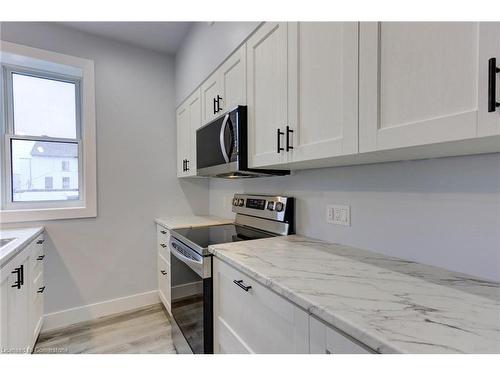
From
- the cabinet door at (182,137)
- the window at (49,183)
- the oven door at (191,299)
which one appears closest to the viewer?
the oven door at (191,299)

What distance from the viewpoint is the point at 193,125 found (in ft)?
Answer: 7.68

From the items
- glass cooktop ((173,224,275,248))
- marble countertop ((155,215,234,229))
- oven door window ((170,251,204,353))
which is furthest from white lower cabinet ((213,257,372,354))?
marble countertop ((155,215,234,229))

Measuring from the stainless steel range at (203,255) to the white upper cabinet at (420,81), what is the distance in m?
0.88

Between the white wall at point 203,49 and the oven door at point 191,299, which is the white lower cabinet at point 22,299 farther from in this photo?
the white wall at point 203,49

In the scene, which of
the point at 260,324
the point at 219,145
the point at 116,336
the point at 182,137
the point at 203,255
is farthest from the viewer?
the point at 182,137

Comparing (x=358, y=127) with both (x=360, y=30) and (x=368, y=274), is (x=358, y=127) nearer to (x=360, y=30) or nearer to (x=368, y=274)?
(x=360, y=30)

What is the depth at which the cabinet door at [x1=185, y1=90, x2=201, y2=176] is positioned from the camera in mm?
2230

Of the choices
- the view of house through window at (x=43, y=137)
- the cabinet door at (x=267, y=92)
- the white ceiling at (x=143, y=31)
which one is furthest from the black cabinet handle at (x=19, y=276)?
the white ceiling at (x=143, y=31)

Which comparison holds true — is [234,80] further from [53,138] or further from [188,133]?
[53,138]

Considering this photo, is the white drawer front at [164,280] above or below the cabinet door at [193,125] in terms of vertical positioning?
below

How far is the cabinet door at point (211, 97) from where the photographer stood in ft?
6.03

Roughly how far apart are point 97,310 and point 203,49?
2.56 m

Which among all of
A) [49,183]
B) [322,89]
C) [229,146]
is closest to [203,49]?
[229,146]
